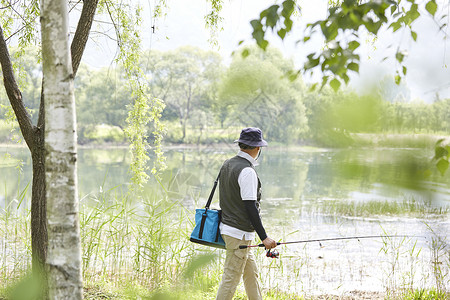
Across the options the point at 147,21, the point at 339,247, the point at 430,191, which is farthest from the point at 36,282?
the point at 339,247

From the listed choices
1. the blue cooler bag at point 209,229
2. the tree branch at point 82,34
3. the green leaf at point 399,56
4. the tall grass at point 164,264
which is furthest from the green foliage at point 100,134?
the green leaf at point 399,56

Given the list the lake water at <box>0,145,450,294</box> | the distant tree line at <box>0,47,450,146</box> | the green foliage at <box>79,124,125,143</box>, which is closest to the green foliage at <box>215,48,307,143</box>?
the distant tree line at <box>0,47,450,146</box>

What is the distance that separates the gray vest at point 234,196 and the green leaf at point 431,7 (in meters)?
1.58

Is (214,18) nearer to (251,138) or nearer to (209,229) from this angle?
(251,138)

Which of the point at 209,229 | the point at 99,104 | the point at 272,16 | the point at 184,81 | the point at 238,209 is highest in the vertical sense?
the point at 184,81

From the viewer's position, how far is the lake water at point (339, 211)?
12.2ft

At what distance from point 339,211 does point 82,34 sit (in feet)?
32.0

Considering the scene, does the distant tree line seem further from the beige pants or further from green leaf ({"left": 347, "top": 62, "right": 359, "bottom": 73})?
green leaf ({"left": 347, "top": 62, "right": 359, "bottom": 73})

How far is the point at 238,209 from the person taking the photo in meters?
2.93

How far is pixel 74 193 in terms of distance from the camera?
172 centimetres

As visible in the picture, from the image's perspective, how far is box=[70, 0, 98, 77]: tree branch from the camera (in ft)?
10.7

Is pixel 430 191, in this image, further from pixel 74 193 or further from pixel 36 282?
pixel 74 193

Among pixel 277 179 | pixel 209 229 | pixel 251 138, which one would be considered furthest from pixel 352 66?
pixel 277 179

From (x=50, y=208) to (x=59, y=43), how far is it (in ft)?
2.05
